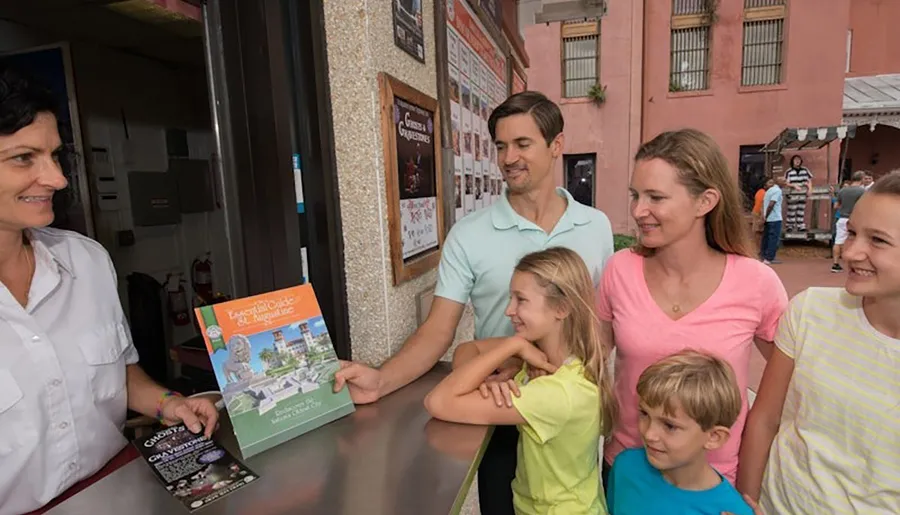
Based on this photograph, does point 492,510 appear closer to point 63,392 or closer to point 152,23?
point 63,392

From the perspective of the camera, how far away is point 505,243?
1.63m

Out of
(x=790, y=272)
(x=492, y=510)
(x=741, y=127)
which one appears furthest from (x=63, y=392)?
(x=741, y=127)

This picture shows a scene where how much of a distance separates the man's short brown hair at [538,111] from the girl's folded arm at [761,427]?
863 millimetres

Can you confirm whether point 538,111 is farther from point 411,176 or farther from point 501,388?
point 501,388

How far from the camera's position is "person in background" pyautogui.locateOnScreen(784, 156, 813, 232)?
33.4 feet

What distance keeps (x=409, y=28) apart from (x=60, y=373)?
5.00ft

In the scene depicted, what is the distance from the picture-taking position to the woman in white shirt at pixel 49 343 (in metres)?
1.04

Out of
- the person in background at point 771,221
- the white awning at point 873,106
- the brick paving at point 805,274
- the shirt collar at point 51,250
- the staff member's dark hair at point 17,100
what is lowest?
the brick paving at point 805,274

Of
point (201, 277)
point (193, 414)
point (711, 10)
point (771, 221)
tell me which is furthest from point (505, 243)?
point (711, 10)

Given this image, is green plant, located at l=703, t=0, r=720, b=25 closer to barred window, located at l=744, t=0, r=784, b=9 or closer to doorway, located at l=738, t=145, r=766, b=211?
barred window, located at l=744, t=0, r=784, b=9

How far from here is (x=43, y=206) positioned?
3.56 ft

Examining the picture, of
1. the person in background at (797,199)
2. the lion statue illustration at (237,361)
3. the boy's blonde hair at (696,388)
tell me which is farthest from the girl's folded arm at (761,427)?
the person in background at (797,199)

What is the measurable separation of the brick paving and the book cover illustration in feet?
21.8

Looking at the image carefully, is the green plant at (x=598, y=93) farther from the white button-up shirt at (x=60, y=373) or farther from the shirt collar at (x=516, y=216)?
the white button-up shirt at (x=60, y=373)
